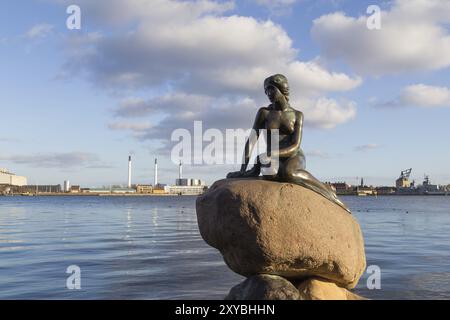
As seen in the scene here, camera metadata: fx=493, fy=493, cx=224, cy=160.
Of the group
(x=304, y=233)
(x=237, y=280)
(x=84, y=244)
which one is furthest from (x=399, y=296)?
(x=84, y=244)

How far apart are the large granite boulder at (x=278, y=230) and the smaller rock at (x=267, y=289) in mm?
117

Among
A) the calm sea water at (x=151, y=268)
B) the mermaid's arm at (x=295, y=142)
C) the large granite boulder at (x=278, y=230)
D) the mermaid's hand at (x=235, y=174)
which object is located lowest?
the calm sea water at (x=151, y=268)

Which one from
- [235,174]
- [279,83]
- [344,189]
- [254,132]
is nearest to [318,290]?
[235,174]

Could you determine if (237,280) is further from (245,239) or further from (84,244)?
(84,244)

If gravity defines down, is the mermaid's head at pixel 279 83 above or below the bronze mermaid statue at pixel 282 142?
above

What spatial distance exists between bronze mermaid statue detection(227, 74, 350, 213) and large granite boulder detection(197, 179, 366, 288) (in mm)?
314

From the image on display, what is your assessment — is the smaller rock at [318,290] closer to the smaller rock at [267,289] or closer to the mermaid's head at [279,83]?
the smaller rock at [267,289]

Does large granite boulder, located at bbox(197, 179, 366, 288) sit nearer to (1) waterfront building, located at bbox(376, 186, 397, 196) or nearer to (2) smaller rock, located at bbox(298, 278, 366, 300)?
(2) smaller rock, located at bbox(298, 278, 366, 300)

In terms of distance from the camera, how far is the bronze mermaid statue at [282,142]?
7707 millimetres

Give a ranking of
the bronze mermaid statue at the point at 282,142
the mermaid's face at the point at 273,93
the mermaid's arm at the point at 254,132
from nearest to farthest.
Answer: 1. the bronze mermaid statue at the point at 282,142
2. the mermaid's face at the point at 273,93
3. the mermaid's arm at the point at 254,132

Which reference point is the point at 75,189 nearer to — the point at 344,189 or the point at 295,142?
the point at 344,189

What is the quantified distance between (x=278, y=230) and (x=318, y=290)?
4.14ft

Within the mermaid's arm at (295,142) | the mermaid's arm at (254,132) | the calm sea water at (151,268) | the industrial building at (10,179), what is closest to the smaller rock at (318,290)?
the mermaid's arm at (295,142)
